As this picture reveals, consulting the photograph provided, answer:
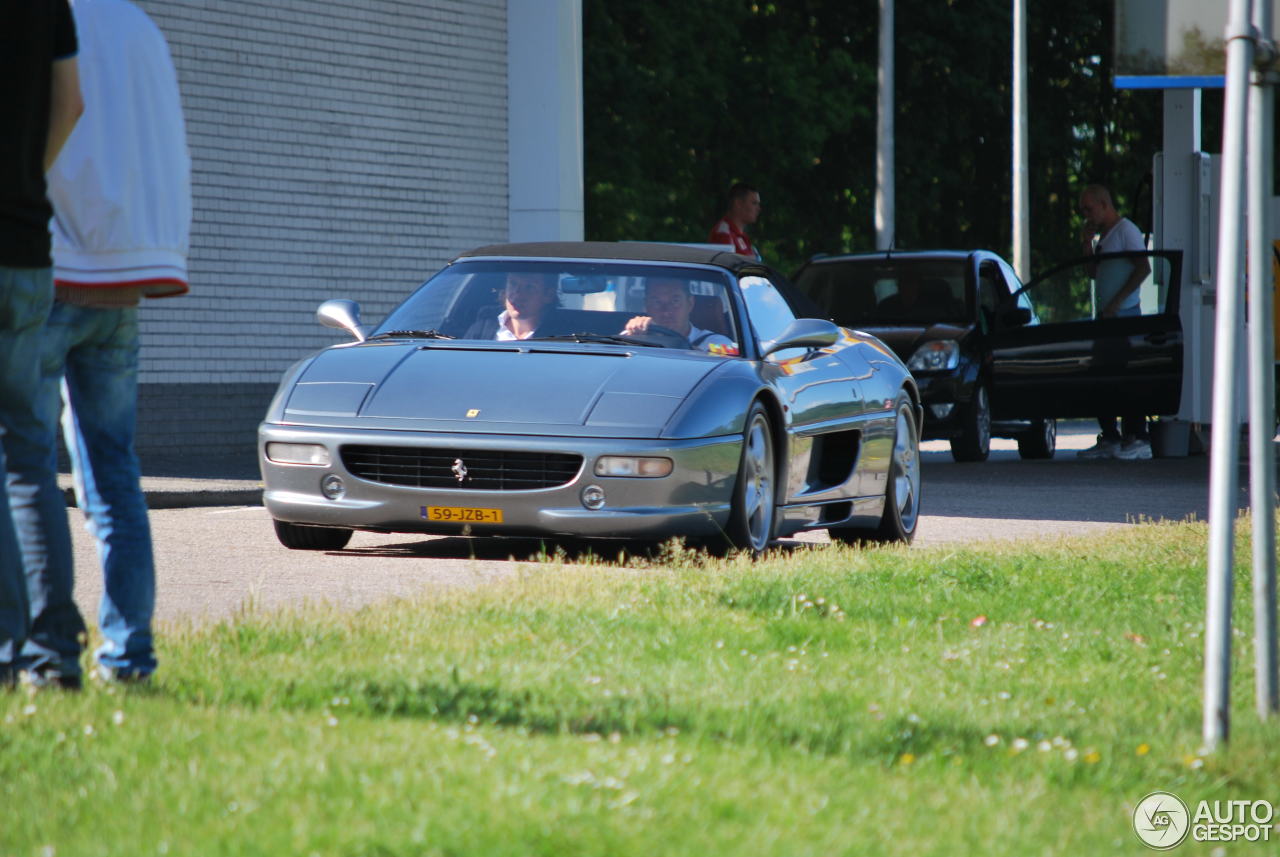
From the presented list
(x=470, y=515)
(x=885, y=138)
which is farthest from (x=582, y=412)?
(x=885, y=138)

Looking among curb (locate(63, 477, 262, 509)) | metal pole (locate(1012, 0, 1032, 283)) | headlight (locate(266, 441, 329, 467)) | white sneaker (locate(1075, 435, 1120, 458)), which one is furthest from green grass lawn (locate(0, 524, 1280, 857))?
metal pole (locate(1012, 0, 1032, 283))

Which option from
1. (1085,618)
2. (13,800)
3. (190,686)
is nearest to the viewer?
(13,800)

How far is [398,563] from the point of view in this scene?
8.73 meters

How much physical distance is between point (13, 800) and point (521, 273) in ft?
20.0

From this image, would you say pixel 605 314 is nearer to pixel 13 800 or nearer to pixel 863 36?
pixel 13 800

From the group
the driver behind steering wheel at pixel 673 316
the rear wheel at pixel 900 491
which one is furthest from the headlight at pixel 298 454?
the rear wheel at pixel 900 491

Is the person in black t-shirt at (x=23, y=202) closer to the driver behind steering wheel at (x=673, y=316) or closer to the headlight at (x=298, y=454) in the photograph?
the headlight at (x=298, y=454)

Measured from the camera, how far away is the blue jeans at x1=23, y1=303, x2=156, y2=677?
4891 millimetres

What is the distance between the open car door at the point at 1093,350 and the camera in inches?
662

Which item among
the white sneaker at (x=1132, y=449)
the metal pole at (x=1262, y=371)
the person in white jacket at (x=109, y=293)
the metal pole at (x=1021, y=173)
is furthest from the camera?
the metal pole at (x=1021, y=173)

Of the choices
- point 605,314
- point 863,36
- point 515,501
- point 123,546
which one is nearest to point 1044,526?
point 605,314

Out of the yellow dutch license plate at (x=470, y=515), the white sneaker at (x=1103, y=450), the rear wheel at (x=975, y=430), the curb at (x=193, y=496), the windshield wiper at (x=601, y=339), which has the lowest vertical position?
the white sneaker at (x=1103, y=450)

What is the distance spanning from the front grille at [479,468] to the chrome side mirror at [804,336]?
1450 mm

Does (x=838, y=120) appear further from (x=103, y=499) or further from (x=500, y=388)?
(x=103, y=499)
